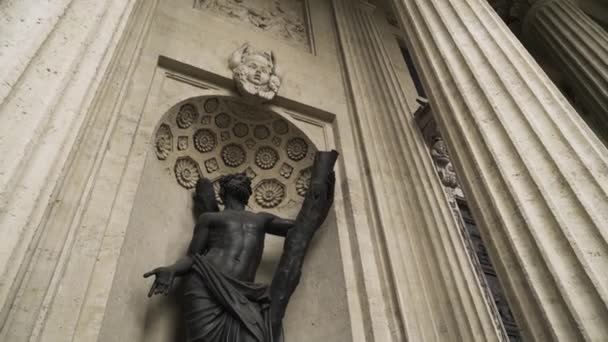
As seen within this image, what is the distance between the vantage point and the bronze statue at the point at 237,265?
2.75 metres

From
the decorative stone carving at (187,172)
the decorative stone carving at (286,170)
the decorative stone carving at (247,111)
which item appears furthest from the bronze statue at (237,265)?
the decorative stone carving at (247,111)

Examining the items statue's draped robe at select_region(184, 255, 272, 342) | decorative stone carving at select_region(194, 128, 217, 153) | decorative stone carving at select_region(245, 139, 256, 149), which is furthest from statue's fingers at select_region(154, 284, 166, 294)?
decorative stone carving at select_region(245, 139, 256, 149)

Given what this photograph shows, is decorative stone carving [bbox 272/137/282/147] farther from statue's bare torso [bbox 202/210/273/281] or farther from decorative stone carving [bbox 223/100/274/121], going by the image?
statue's bare torso [bbox 202/210/273/281]

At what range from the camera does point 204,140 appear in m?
4.21

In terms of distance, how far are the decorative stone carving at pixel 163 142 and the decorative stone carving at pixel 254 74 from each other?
0.82m

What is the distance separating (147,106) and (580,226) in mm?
3127

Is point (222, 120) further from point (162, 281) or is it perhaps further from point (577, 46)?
point (577, 46)

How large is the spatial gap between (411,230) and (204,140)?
6.88ft

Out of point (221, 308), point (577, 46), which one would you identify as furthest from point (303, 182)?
point (577, 46)

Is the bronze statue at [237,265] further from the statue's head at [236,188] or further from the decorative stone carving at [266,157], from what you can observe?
the decorative stone carving at [266,157]

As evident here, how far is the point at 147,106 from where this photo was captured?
362 centimetres

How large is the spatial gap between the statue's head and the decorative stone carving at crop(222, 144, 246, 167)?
55 centimetres

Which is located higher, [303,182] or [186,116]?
[186,116]

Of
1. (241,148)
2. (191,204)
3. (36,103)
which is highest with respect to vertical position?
(36,103)
